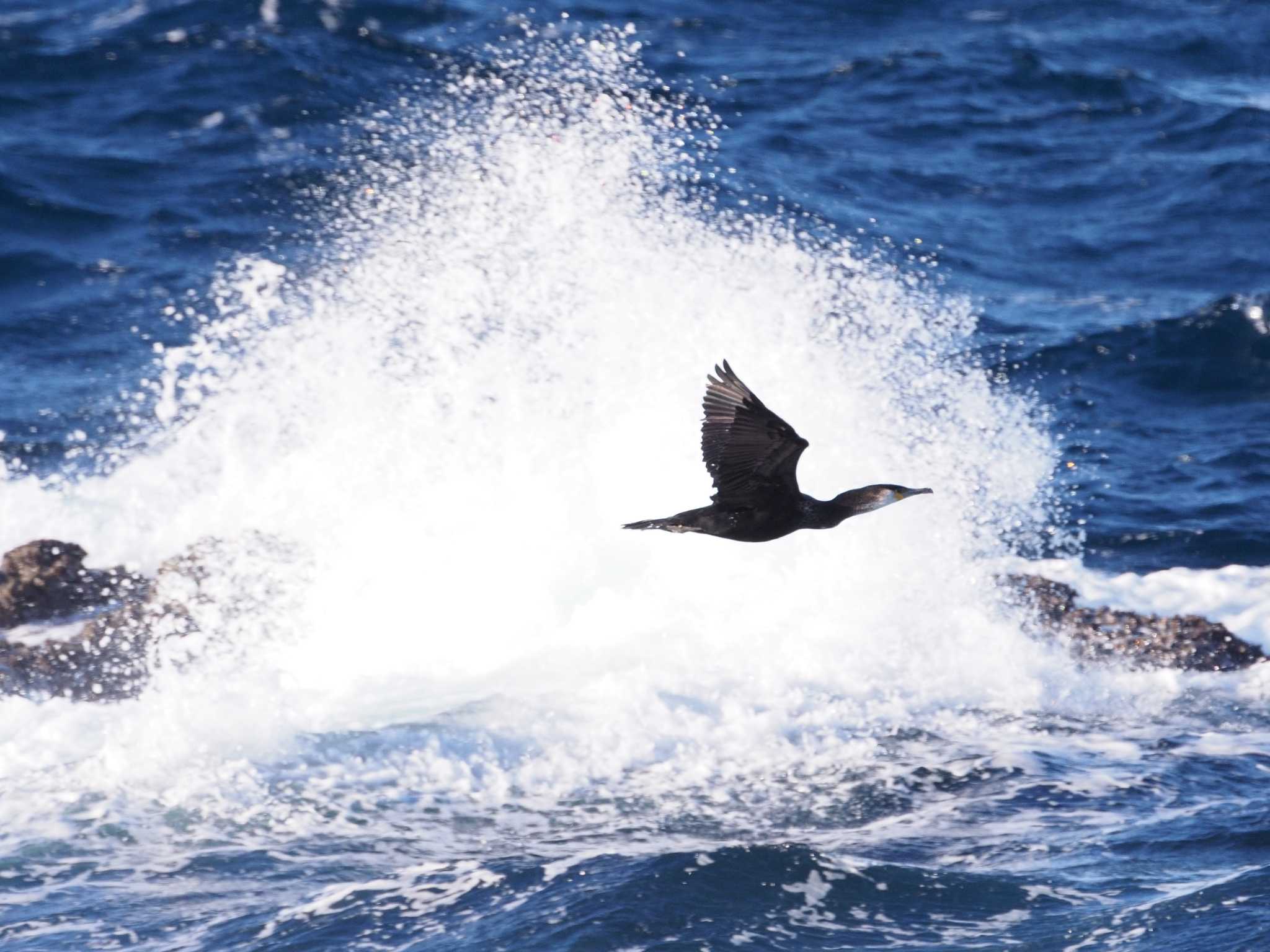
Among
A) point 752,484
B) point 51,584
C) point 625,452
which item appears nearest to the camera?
point 752,484

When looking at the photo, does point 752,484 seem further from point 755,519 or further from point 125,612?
point 125,612

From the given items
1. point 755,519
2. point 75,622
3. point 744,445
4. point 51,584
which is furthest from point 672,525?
point 51,584

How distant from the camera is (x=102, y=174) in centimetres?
2067

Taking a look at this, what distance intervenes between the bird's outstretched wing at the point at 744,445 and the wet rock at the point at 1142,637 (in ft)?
17.7

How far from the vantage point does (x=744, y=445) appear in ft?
27.7

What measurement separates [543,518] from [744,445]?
679cm

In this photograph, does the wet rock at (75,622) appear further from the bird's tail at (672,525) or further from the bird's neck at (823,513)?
the bird's neck at (823,513)

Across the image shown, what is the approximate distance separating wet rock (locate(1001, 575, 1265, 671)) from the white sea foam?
0.88 ft

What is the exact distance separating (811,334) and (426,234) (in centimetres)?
431

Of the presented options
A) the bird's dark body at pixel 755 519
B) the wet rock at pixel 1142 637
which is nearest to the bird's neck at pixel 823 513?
the bird's dark body at pixel 755 519

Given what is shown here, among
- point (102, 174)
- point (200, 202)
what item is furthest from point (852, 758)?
point (102, 174)

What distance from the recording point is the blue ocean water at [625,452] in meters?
10.2

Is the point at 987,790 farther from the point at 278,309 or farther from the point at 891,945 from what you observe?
the point at 278,309

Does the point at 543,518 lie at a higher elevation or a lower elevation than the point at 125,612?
higher
